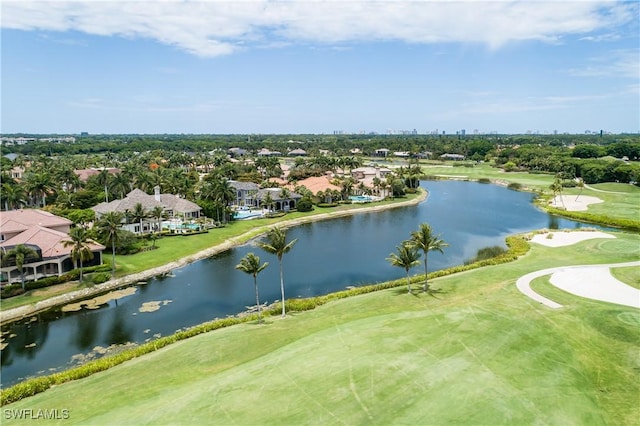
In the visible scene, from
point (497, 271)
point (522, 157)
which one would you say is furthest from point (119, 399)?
point (522, 157)

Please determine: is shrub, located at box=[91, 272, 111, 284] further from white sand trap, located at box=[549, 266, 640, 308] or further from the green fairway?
white sand trap, located at box=[549, 266, 640, 308]

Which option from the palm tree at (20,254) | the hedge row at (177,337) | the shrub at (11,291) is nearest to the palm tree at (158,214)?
the palm tree at (20,254)

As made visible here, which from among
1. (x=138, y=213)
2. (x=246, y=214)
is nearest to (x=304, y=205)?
(x=246, y=214)

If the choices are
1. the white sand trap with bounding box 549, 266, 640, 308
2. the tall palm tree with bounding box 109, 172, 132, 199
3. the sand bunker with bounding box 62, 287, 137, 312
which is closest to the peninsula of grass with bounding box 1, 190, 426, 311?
the sand bunker with bounding box 62, 287, 137, 312

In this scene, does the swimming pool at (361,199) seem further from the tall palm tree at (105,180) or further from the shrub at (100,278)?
the shrub at (100,278)

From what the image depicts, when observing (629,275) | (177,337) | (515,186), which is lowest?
(177,337)

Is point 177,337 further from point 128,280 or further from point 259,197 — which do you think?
point 259,197

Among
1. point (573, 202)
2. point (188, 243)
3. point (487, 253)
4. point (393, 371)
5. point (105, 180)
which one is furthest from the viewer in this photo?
point (573, 202)
